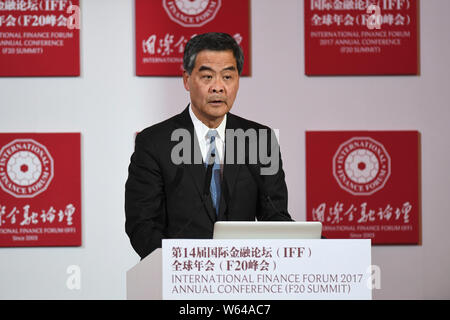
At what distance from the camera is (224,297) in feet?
3.77

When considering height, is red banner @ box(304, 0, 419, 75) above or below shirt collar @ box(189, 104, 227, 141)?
above

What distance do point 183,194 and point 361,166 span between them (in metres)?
1.22

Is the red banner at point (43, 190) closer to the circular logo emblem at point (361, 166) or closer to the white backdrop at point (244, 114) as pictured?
the white backdrop at point (244, 114)

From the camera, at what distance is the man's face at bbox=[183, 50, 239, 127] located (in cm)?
186

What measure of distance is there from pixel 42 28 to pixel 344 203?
1745 millimetres

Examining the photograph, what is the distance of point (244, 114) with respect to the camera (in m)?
2.70

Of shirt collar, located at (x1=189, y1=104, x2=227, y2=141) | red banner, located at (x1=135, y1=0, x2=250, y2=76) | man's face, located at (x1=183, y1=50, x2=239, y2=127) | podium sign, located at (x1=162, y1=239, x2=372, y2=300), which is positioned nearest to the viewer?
podium sign, located at (x1=162, y1=239, x2=372, y2=300)

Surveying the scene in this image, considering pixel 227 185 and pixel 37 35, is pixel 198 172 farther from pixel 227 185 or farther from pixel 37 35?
pixel 37 35

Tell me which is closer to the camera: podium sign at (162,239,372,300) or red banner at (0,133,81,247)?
podium sign at (162,239,372,300)

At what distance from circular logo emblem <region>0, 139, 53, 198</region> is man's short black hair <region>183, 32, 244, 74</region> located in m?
1.15

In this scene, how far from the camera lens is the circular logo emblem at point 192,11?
270 centimetres

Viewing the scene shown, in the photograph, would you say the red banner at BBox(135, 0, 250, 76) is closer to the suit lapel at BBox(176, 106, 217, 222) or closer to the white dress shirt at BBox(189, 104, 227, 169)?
the white dress shirt at BBox(189, 104, 227, 169)

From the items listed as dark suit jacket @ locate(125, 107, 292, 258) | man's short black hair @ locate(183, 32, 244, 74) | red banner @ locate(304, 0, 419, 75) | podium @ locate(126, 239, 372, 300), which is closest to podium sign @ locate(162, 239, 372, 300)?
podium @ locate(126, 239, 372, 300)

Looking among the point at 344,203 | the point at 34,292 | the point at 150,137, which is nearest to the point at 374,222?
the point at 344,203
